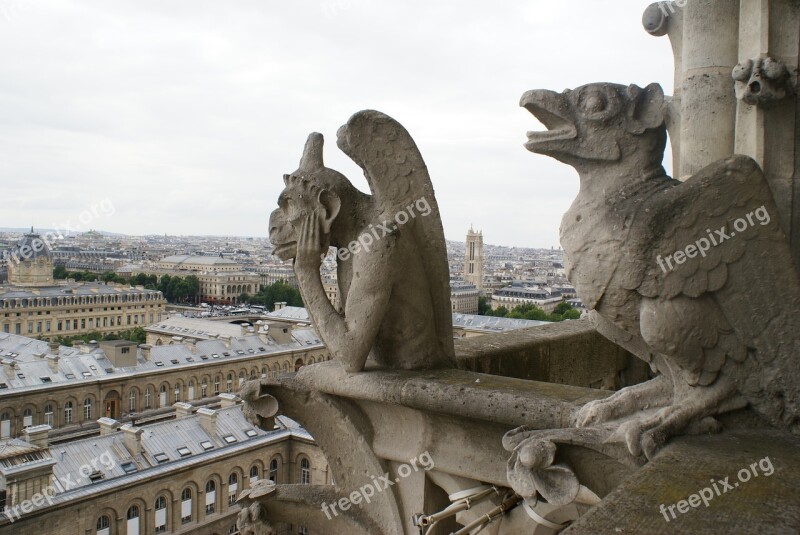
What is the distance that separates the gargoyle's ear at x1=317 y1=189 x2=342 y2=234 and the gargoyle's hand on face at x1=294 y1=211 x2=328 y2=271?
27mm

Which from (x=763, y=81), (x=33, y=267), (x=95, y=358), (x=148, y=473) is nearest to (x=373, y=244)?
(x=763, y=81)

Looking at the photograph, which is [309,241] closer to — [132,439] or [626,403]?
[626,403]

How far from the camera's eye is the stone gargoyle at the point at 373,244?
318 centimetres

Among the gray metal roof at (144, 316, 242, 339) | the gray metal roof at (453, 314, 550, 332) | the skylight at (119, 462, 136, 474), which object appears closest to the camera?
the skylight at (119, 462, 136, 474)

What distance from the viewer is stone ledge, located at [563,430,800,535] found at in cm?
162

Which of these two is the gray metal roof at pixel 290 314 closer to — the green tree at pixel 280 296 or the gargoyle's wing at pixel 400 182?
the green tree at pixel 280 296

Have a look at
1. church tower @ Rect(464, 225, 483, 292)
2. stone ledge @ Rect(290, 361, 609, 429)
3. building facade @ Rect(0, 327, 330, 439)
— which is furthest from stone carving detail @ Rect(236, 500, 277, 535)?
church tower @ Rect(464, 225, 483, 292)

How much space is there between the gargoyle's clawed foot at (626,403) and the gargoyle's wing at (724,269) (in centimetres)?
17

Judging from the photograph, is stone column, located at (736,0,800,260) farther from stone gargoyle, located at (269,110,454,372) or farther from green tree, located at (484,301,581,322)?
green tree, located at (484,301,581,322)

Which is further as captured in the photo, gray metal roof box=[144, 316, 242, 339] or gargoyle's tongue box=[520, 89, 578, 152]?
gray metal roof box=[144, 316, 242, 339]

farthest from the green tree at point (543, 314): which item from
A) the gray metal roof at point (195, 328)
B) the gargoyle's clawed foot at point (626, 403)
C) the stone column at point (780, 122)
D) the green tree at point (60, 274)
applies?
the green tree at point (60, 274)

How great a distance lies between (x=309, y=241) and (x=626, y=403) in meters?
1.54

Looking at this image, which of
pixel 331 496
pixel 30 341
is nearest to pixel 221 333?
pixel 30 341

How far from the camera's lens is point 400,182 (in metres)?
3.29
